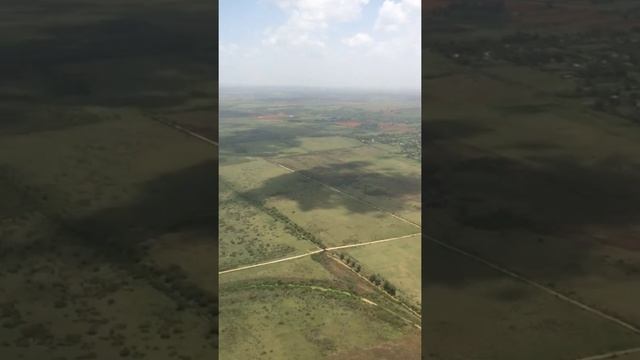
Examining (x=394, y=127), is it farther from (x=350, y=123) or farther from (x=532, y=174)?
(x=532, y=174)

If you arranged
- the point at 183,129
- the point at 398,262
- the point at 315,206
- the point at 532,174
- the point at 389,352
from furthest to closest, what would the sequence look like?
1. the point at 315,206
2. the point at 398,262
3. the point at 389,352
4. the point at 532,174
5. the point at 183,129

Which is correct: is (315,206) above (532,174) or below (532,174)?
below

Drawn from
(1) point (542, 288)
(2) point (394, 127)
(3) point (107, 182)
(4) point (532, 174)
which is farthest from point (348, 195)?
(2) point (394, 127)

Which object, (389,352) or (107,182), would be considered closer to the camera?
(107,182)

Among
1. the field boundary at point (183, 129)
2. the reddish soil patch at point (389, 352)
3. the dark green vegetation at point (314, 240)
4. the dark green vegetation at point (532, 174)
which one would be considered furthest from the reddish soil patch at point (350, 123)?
the field boundary at point (183, 129)

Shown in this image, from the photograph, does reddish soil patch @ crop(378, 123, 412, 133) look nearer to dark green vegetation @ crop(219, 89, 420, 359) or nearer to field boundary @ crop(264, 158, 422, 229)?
dark green vegetation @ crop(219, 89, 420, 359)

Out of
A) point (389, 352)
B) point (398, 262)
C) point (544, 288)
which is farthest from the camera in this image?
point (398, 262)
